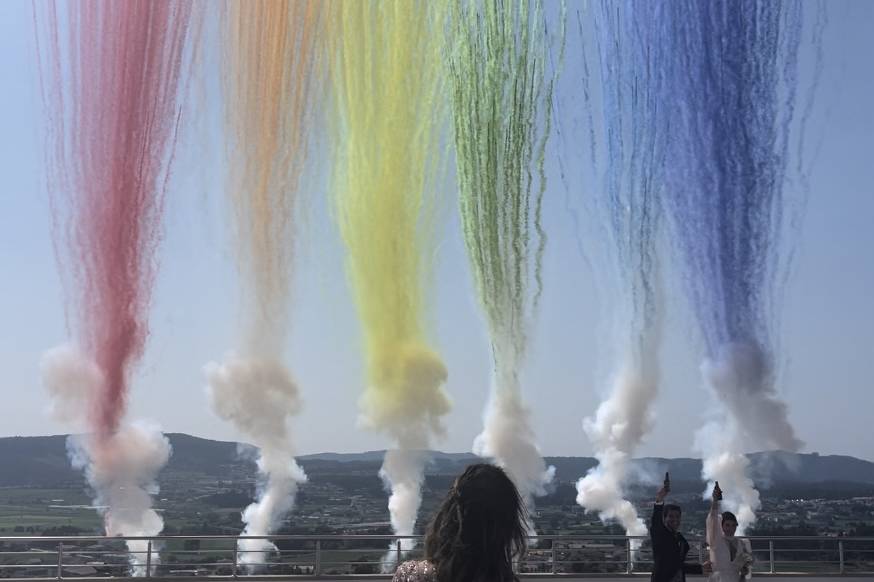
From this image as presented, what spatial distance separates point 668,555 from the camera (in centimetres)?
1052

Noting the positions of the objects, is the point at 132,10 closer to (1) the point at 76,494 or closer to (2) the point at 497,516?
(2) the point at 497,516

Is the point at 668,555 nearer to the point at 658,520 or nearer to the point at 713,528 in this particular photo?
the point at 658,520

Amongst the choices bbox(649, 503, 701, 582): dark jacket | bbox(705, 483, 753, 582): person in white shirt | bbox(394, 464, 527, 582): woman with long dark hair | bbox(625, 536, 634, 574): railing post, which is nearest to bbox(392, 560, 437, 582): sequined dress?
bbox(394, 464, 527, 582): woman with long dark hair

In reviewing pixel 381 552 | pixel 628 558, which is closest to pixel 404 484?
pixel 381 552

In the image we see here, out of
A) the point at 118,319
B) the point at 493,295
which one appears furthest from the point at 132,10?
the point at 493,295

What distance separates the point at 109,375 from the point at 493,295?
10092 millimetres

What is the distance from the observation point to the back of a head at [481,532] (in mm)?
3854

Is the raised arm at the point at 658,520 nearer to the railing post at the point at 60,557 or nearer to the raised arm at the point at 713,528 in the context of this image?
the raised arm at the point at 713,528

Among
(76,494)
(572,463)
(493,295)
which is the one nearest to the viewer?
(493,295)

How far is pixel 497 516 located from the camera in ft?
12.7

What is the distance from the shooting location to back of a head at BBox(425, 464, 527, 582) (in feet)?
12.6

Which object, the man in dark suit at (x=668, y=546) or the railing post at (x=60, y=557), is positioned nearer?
the man in dark suit at (x=668, y=546)

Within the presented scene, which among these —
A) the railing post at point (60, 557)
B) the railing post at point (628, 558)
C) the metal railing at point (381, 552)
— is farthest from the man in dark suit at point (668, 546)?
the railing post at point (60, 557)

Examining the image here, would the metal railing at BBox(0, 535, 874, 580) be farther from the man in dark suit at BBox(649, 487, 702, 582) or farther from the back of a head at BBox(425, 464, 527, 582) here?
the back of a head at BBox(425, 464, 527, 582)
